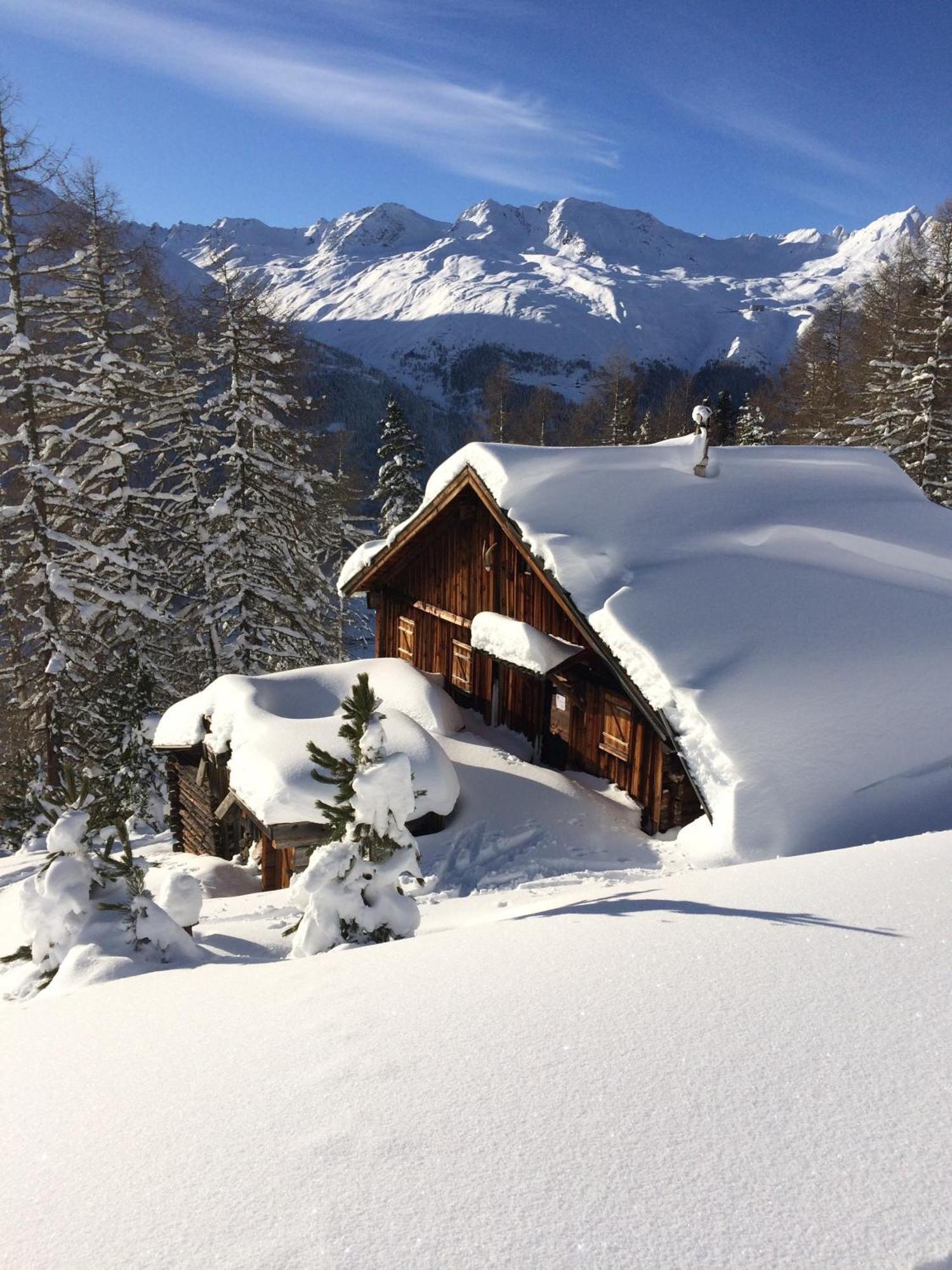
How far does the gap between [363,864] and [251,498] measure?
1767 cm

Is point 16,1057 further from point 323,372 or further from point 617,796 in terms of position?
point 323,372

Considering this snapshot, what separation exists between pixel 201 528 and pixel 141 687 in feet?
17.7

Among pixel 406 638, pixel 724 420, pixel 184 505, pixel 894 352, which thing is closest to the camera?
pixel 406 638

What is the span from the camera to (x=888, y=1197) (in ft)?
7.27

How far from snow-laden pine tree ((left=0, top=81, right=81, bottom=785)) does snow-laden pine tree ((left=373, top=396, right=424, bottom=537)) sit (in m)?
16.6

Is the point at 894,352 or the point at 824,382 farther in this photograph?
the point at 824,382

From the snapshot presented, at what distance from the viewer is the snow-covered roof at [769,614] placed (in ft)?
27.0

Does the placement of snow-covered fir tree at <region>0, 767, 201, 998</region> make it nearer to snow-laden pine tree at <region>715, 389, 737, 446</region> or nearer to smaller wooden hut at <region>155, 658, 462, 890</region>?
smaller wooden hut at <region>155, 658, 462, 890</region>

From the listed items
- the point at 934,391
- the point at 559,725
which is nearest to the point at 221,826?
the point at 559,725

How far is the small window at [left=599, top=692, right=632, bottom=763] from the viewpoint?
10852 millimetres

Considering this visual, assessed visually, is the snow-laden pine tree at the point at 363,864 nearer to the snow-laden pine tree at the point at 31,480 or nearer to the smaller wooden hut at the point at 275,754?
the smaller wooden hut at the point at 275,754

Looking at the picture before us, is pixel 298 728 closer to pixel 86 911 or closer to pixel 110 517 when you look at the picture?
pixel 86 911

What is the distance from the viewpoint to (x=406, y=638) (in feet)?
54.7

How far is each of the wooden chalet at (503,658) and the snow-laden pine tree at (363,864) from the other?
391 centimetres
